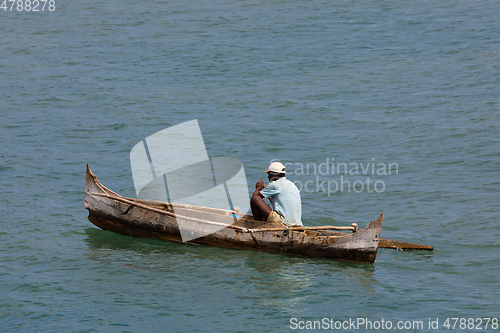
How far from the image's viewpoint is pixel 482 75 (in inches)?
843

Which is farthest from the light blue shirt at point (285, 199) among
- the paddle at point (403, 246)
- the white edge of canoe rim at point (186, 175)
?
the paddle at point (403, 246)

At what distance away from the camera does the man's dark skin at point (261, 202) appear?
32.8 feet

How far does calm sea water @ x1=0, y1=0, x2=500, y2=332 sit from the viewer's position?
28.4 feet

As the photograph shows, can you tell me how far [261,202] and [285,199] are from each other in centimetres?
43

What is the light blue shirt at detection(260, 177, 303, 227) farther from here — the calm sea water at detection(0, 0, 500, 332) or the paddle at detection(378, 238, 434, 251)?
the paddle at detection(378, 238, 434, 251)

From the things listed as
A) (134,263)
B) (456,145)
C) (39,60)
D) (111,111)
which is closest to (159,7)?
(39,60)

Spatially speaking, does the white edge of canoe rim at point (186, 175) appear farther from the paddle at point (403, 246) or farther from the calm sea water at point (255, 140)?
the paddle at point (403, 246)

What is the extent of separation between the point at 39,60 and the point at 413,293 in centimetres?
2161

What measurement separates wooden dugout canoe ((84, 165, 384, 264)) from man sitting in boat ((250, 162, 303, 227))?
195 mm

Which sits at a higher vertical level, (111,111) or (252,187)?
(111,111)

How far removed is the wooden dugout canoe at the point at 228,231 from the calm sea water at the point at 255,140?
0.22m

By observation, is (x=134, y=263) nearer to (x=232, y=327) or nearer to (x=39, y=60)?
(x=232, y=327)

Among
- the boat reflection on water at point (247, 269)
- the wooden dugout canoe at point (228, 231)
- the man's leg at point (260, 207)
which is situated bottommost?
the boat reflection on water at point (247, 269)

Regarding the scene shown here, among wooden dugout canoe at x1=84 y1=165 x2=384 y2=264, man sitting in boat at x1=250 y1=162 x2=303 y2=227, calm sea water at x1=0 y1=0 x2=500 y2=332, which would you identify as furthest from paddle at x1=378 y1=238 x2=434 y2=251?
man sitting in boat at x1=250 y1=162 x2=303 y2=227
